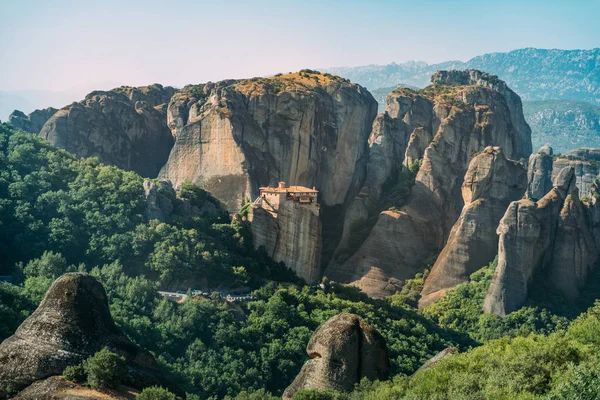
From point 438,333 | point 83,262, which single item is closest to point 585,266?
point 438,333

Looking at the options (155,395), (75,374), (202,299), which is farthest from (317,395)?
(202,299)

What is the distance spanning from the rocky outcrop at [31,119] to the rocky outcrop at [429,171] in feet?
107

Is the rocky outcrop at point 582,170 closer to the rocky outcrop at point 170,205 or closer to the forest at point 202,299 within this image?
the forest at point 202,299

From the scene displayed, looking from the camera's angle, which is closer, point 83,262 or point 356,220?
point 83,262

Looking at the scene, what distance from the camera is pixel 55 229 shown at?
60.7m

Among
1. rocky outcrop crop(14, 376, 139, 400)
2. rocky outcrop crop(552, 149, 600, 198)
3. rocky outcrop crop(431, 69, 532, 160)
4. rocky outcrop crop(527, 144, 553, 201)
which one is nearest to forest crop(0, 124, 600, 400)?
rocky outcrop crop(14, 376, 139, 400)

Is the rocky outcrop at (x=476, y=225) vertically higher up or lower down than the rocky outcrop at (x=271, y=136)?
lower down

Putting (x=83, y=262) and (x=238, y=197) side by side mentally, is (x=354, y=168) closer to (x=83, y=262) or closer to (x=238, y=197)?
(x=238, y=197)

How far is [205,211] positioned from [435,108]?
30.9 meters

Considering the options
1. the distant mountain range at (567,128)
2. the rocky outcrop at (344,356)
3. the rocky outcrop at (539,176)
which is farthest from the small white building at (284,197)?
the distant mountain range at (567,128)

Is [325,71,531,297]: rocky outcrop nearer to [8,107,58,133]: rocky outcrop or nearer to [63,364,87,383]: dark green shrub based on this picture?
[8,107,58,133]: rocky outcrop

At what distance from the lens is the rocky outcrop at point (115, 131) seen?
81.6m

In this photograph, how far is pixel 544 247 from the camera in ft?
229

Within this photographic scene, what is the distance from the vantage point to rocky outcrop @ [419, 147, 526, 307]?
2835 inches
